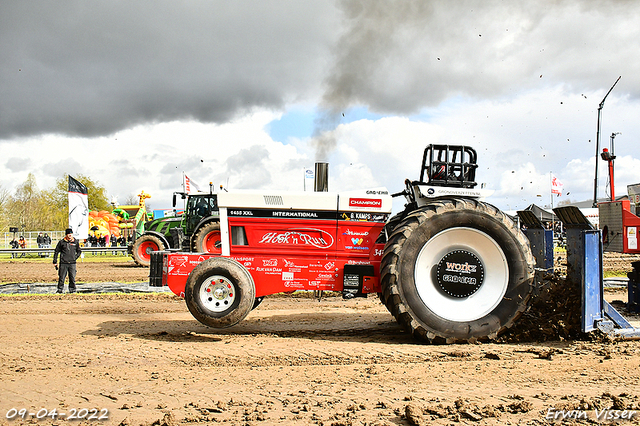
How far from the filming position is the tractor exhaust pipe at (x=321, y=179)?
5.98m

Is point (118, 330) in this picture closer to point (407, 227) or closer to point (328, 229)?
point (328, 229)

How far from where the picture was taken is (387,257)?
508cm


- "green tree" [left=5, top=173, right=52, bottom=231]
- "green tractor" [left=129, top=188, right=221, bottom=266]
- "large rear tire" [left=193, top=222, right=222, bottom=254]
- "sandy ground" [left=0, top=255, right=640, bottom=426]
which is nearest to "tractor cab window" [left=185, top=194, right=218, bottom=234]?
"green tractor" [left=129, top=188, right=221, bottom=266]

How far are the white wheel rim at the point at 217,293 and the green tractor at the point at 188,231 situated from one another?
648 centimetres

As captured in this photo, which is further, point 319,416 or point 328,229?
point 328,229

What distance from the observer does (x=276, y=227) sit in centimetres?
585

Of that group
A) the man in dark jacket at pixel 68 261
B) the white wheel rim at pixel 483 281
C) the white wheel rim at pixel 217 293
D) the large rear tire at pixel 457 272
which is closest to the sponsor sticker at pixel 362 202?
the large rear tire at pixel 457 272

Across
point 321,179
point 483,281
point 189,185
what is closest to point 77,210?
point 189,185

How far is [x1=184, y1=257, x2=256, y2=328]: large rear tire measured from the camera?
532 centimetres

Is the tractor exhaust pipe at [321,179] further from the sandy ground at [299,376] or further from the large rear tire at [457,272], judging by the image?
the sandy ground at [299,376]

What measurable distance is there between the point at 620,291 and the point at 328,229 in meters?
7.33

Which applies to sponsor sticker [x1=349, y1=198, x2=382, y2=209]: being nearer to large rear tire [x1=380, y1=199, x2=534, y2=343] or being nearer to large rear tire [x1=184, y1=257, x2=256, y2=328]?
large rear tire [x1=380, y1=199, x2=534, y2=343]

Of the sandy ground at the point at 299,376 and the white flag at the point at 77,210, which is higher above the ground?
the white flag at the point at 77,210

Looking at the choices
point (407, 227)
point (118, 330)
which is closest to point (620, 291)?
point (407, 227)
